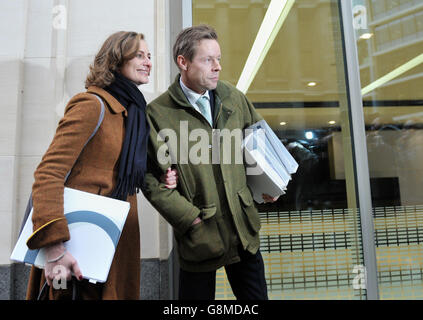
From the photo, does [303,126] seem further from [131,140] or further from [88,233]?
[88,233]

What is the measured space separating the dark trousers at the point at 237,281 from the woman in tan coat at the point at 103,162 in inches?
10.6

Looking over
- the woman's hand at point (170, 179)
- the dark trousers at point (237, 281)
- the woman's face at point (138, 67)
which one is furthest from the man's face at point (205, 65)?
the dark trousers at point (237, 281)

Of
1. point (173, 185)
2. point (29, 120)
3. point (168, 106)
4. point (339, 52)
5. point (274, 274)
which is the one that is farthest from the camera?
point (339, 52)

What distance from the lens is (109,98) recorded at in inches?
63.7

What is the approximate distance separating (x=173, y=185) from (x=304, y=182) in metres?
1.72

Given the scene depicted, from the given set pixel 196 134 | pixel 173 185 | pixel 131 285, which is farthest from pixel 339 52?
pixel 131 285

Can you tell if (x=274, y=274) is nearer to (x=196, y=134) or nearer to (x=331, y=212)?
(x=331, y=212)

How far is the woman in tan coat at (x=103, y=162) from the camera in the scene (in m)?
1.40

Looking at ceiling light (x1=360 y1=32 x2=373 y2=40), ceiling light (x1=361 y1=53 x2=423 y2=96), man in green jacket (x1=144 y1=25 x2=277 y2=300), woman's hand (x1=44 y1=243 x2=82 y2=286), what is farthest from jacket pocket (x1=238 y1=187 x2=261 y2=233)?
ceiling light (x1=360 y1=32 x2=373 y2=40)

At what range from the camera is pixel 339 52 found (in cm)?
325

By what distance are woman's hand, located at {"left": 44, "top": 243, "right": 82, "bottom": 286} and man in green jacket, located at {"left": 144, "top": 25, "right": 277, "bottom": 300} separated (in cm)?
46

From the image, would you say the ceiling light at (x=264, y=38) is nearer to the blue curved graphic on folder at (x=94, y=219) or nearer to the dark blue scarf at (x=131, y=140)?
the dark blue scarf at (x=131, y=140)

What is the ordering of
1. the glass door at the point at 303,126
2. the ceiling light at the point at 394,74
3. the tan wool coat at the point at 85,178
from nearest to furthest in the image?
1. the tan wool coat at the point at 85,178
2. the glass door at the point at 303,126
3. the ceiling light at the point at 394,74

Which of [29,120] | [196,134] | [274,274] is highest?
[29,120]
